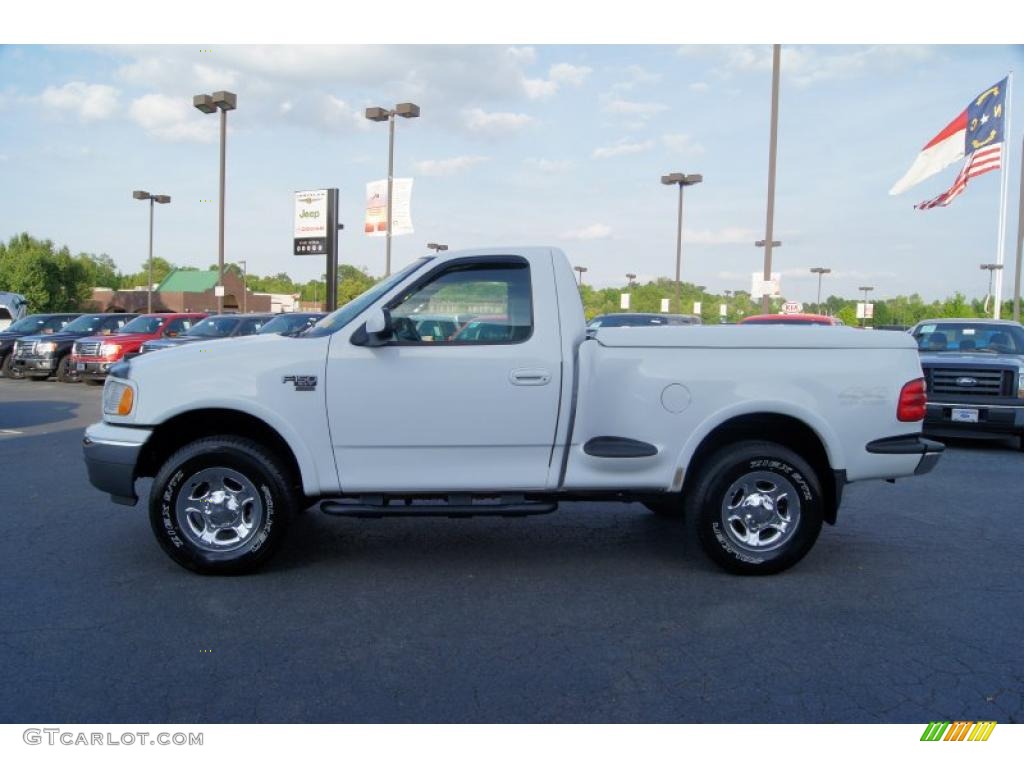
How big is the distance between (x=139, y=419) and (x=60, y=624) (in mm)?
1261

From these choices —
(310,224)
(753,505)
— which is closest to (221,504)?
(753,505)

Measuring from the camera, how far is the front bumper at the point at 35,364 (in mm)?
20281

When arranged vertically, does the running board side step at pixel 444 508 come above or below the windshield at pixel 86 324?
below

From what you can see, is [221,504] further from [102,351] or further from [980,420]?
[102,351]

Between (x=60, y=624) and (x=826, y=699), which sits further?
(x=60, y=624)

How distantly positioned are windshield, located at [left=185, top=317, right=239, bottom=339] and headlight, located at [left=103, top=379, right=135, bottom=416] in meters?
13.0

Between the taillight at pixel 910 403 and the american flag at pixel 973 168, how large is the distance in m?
19.1

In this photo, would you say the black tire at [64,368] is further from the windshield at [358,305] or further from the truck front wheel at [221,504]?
→ the windshield at [358,305]

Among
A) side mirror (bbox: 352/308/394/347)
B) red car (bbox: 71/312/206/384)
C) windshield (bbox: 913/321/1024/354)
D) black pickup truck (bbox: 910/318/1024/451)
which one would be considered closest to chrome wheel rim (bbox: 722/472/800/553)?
side mirror (bbox: 352/308/394/347)

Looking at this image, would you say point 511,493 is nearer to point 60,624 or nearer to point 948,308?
point 60,624

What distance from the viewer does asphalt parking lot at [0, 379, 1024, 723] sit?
138 inches

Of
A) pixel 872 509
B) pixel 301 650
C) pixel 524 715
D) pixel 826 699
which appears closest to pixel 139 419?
pixel 301 650
